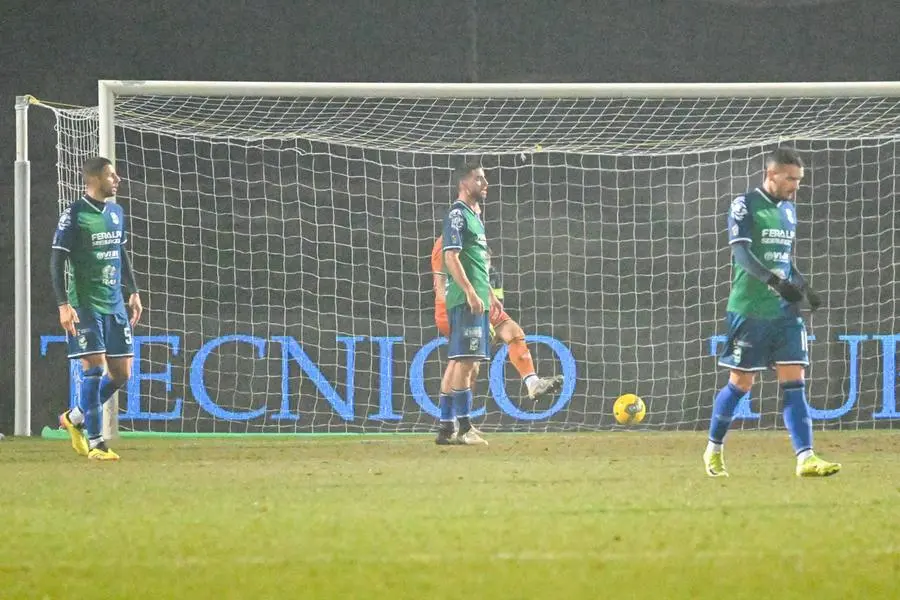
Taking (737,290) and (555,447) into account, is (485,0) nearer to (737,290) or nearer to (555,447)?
(555,447)

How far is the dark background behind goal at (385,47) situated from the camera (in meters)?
11.1

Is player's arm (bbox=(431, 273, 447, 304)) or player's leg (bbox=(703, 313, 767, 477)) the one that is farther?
player's arm (bbox=(431, 273, 447, 304))

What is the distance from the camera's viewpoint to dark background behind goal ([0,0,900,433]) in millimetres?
11055

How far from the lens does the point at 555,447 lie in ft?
28.6

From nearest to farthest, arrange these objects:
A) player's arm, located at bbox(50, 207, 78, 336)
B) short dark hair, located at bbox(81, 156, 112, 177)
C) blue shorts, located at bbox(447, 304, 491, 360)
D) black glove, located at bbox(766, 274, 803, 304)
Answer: black glove, located at bbox(766, 274, 803, 304), player's arm, located at bbox(50, 207, 78, 336), short dark hair, located at bbox(81, 156, 112, 177), blue shorts, located at bbox(447, 304, 491, 360)

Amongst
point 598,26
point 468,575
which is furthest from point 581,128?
point 468,575

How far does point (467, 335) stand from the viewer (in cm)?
858

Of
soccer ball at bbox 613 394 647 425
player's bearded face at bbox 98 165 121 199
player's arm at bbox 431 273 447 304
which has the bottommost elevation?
soccer ball at bbox 613 394 647 425

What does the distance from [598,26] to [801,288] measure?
5.51 metres

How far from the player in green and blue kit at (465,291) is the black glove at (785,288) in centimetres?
263

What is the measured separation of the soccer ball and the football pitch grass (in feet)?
8.41

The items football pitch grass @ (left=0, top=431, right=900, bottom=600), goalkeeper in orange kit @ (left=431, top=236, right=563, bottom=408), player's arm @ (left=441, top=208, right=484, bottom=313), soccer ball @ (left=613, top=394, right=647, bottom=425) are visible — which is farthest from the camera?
soccer ball @ (left=613, top=394, right=647, bottom=425)

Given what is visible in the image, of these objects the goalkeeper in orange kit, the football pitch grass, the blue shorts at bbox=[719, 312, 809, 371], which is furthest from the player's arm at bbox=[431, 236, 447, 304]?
the blue shorts at bbox=[719, 312, 809, 371]

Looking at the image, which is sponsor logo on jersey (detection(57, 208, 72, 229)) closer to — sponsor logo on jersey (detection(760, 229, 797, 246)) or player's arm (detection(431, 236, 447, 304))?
player's arm (detection(431, 236, 447, 304))
